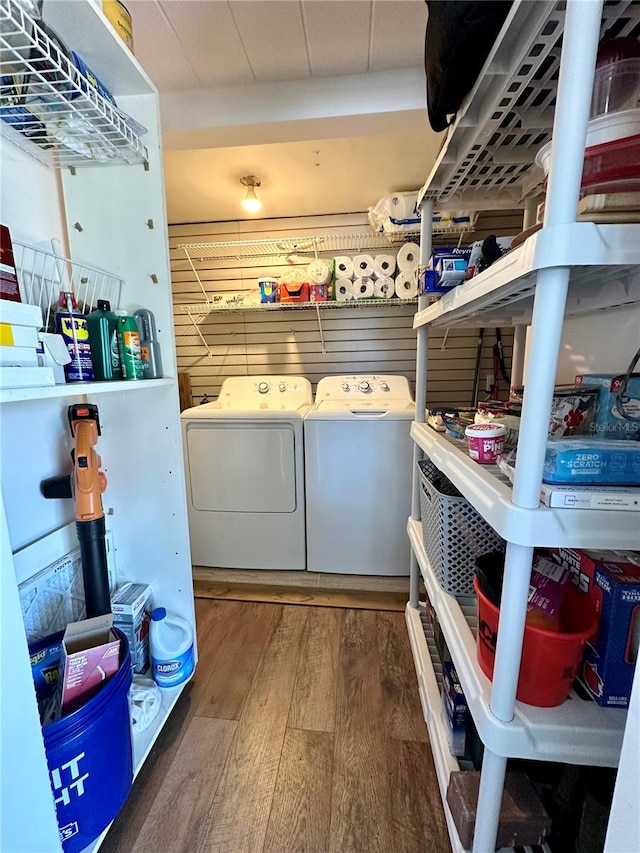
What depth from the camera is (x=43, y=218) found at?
1.20 meters

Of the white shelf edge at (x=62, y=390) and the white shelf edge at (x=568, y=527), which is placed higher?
the white shelf edge at (x=62, y=390)

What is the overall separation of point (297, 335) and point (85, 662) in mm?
2459

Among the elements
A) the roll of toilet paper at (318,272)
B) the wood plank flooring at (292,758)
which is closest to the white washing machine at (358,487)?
the wood plank flooring at (292,758)

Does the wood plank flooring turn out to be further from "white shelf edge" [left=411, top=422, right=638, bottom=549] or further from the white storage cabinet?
"white shelf edge" [left=411, top=422, right=638, bottom=549]

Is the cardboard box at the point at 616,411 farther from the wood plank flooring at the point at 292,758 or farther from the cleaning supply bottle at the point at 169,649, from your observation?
the cleaning supply bottle at the point at 169,649

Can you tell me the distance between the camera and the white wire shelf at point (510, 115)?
2.20 feet

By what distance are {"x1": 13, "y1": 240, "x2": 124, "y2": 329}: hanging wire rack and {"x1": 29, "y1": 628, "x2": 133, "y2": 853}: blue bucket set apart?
3.45ft

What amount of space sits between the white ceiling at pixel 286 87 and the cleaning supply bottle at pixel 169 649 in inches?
84.9

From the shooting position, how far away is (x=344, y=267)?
2.49 m

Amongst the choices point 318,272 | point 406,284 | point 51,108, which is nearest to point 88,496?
point 51,108

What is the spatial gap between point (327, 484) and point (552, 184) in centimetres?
188

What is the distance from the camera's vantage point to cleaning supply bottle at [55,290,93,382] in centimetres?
98

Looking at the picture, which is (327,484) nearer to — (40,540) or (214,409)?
(214,409)

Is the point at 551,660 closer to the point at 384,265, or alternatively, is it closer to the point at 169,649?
the point at 169,649
